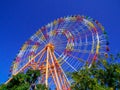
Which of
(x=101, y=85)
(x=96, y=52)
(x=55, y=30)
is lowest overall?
(x=101, y=85)

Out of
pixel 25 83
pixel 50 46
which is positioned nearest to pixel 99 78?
pixel 25 83

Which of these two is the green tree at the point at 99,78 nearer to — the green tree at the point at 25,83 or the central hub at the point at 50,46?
the green tree at the point at 25,83

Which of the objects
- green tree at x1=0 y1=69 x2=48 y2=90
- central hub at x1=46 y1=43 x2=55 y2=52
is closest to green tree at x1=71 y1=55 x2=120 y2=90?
green tree at x1=0 y1=69 x2=48 y2=90

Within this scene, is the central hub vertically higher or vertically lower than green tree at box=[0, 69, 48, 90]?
higher

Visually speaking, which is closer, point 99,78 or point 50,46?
point 99,78

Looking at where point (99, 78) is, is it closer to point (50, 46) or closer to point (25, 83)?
point (25, 83)

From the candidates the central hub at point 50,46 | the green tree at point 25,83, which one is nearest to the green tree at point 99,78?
the green tree at point 25,83

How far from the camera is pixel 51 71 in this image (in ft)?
115

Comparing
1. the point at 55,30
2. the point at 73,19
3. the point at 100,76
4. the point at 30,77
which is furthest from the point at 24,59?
the point at 100,76

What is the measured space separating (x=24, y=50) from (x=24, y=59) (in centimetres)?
189

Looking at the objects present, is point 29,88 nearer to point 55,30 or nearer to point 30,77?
point 30,77

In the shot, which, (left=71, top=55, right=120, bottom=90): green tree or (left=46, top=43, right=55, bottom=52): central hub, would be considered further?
(left=46, top=43, right=55, bottom=52): central hub

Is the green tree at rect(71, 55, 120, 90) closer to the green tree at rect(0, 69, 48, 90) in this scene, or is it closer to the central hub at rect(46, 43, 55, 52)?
the green tree at rect(0, 69, 48, 90)

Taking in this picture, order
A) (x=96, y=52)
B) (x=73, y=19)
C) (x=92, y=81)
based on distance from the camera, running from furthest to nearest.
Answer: (x=73, y=19) < (x=96, y=52) < (x=92, y=81)
